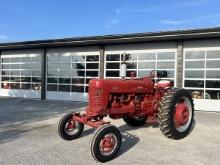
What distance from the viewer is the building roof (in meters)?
14.6

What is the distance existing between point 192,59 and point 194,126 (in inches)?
242

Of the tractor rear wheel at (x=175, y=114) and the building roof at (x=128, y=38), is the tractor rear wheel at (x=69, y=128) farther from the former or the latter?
the building roof at (x=128, y=38)

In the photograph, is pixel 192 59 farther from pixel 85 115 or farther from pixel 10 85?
pixel 10 85

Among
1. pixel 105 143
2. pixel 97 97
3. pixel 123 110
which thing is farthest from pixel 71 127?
pixel 105 143

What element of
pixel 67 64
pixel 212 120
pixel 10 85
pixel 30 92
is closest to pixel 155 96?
pixel 212 120

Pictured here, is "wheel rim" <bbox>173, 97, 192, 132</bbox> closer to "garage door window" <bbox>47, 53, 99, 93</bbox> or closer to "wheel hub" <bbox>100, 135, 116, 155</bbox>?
Answer: "wheel hub" <bbox>100, 135, 116, 155</bbox>

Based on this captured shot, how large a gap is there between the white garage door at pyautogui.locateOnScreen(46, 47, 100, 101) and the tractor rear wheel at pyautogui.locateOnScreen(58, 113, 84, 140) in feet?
35.4

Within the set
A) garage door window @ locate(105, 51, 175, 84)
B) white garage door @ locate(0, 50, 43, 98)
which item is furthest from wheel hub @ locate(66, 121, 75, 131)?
white garage door @ locate(0, 50, 43, 98)

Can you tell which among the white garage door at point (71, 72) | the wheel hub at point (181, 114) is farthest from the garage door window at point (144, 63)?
the wheel hub at point (181, 114)

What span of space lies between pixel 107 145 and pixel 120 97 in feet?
5.78

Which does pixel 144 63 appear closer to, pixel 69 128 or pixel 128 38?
pixel 128 38

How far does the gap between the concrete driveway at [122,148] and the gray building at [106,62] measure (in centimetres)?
556

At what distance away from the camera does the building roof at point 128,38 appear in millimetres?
14648

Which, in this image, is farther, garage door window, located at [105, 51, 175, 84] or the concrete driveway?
garage door window, located at [105, 51, 175, 84]
